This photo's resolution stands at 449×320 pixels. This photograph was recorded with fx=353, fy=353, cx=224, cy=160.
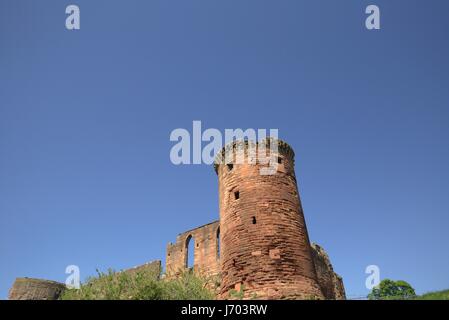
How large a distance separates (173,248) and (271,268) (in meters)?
18.1

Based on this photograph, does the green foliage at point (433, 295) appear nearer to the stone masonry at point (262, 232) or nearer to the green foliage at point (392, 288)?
the stone masonry at point (262, 232)

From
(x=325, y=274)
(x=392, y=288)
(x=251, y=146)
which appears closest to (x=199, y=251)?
(x=325, y=274)

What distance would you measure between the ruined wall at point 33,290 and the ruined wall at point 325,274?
20.8 metres

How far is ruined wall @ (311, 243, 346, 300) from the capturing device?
71.2 feet

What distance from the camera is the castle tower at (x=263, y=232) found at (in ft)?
37.8

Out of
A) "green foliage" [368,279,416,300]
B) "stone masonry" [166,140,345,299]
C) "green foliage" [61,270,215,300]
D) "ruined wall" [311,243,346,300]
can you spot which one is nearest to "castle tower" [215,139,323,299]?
"stone masonry" [166,140,345,299]

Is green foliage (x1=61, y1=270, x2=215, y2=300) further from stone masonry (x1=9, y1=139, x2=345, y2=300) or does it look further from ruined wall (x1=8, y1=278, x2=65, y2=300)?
ruined wall (x1=8, y1=278, x2=65, y2=300)

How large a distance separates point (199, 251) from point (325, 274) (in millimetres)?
9240

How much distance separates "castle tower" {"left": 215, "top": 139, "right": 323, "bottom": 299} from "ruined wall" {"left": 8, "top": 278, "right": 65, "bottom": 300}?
21.5 meters

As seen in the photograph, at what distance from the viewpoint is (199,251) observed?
87.0ft

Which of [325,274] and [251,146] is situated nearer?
[251,146]

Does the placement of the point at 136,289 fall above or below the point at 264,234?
below

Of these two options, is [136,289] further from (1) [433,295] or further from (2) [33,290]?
(2) [33,290]

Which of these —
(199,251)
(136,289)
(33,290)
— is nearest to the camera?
(136,289)
